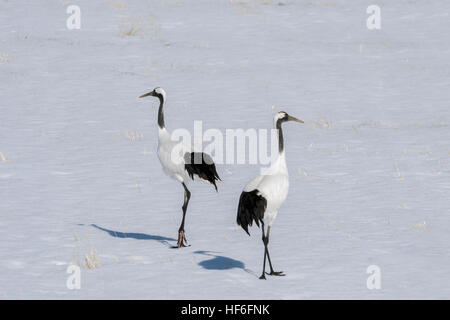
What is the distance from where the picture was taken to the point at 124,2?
3100cm

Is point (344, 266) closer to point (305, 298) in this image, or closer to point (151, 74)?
point (305, 298)

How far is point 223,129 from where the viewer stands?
18406 mm

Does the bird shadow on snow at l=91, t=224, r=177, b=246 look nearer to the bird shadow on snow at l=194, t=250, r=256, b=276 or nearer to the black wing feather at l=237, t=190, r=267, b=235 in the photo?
the bird shadow on snow at l=194, t=250, r=256, b=276

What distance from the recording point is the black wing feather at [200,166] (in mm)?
11586

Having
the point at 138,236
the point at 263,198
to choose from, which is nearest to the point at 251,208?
the point at 263,198

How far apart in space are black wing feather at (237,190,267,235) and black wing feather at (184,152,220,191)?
1869mm

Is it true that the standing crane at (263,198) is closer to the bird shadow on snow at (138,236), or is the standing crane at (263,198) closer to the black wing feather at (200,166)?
the black wing feather at (200,166)

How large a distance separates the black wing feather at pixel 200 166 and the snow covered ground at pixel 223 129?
92 cm

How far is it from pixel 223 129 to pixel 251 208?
28.9 feet

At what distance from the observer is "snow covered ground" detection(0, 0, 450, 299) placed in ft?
33.6

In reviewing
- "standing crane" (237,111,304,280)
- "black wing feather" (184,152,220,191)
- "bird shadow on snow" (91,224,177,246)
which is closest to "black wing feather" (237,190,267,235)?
"standing crane" (237,111,304,280)

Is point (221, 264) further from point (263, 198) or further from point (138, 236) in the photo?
point (138, 236)

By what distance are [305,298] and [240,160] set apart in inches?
298

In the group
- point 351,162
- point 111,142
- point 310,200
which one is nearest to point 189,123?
point 111,142
